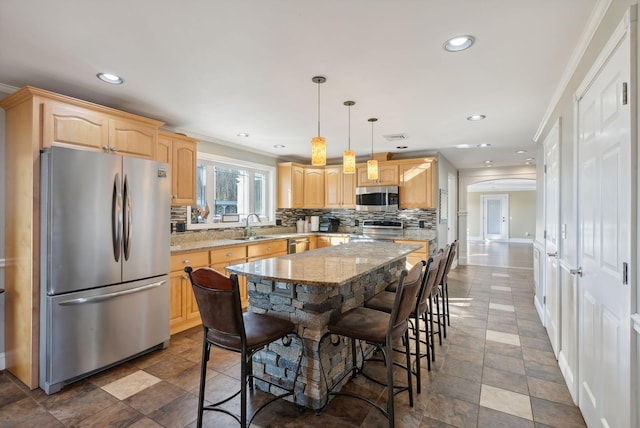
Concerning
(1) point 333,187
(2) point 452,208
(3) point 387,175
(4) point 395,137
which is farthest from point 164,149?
(2) point 452,208

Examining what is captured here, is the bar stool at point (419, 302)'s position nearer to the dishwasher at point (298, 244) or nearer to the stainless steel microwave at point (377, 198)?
the dishwasher at point (298, 244)

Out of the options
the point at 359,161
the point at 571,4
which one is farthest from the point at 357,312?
the point at 359,161

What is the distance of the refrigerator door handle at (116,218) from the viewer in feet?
8.41

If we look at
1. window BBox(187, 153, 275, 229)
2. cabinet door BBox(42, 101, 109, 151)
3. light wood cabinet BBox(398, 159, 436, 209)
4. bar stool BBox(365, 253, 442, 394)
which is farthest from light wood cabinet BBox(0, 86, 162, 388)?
light wood cabinet BBox(398, 159, 436, 209)

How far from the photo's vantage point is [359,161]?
19.5 feet

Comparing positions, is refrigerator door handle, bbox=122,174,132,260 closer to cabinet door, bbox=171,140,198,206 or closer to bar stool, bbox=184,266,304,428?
cabinet door, bbox=171,140,198,206

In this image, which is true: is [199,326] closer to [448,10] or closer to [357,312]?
[357,312]

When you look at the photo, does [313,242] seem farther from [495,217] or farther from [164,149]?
[495,217]

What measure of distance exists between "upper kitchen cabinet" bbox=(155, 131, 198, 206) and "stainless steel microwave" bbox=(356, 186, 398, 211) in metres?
2.87

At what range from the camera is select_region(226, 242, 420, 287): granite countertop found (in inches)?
72.9

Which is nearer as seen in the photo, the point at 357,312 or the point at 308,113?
the point at 357,312

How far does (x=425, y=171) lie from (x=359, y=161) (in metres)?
1.26

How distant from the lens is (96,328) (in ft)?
8.13

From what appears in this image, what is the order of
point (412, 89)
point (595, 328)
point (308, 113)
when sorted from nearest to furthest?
point (595, 328), point (412, 89), point (308, 113)
